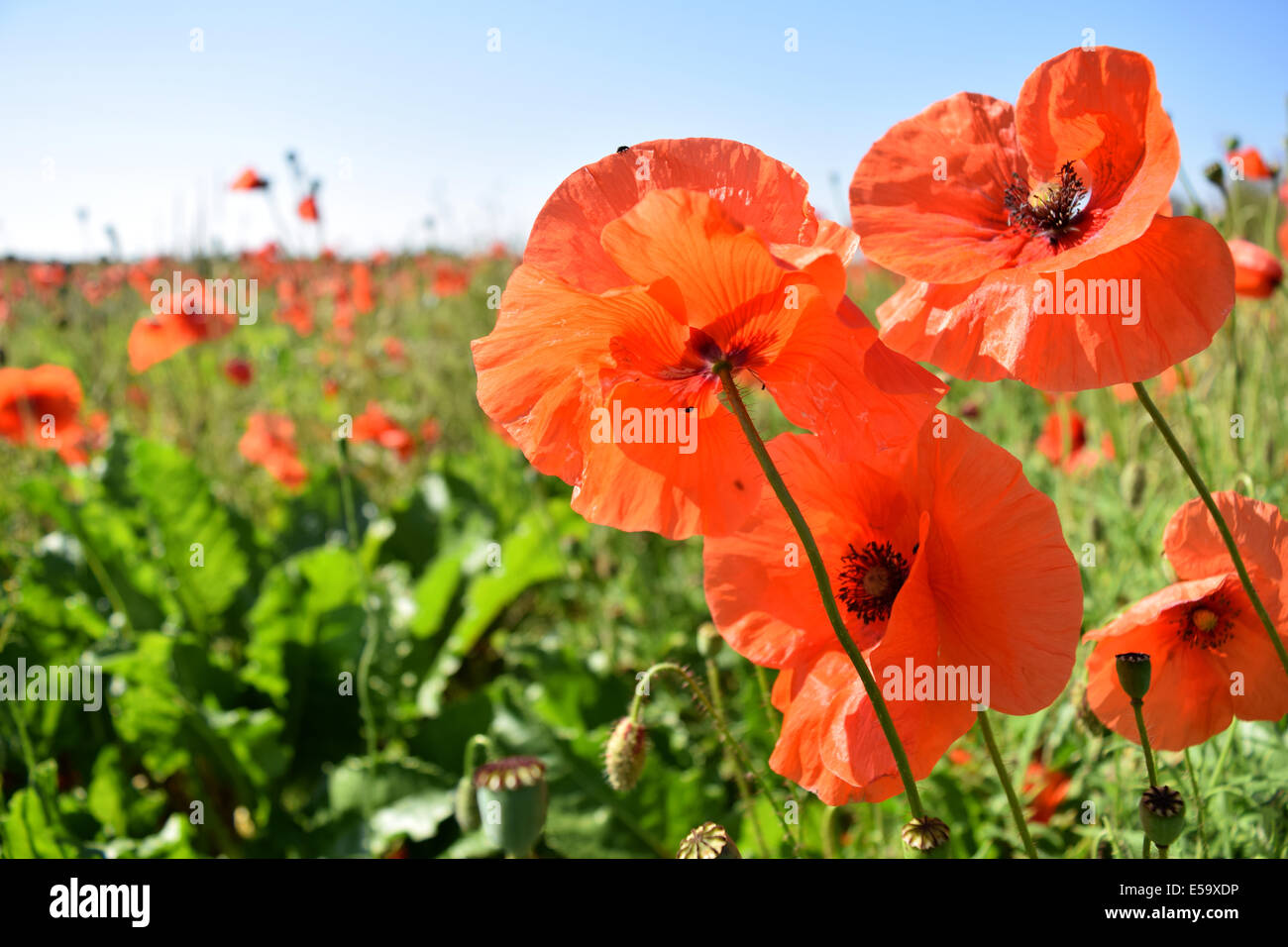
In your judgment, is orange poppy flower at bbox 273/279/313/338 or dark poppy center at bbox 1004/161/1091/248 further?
orange poppy flower at bbox 273/279/313/338

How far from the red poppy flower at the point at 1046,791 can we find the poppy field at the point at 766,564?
0.01 meters

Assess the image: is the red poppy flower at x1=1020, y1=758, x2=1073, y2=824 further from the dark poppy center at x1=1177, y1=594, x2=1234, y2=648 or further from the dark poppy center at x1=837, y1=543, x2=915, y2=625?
the dark poppy center at x1=837, y1=543, x2=915, y2=625

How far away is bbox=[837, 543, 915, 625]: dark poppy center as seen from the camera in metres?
0.79

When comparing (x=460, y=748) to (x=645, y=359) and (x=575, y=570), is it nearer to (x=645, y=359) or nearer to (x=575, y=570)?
(x=575, y=570)

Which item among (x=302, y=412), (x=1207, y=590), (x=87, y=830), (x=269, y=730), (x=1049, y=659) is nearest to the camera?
(x=1049, y=659)

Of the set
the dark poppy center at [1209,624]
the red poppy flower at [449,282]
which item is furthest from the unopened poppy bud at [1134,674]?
the red poppy flower at [449,282]

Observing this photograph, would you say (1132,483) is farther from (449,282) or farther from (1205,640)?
(449,282)

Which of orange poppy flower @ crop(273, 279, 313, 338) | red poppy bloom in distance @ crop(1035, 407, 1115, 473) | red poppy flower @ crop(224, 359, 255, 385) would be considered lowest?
red poppy bloom in distance @ crop(1035, 407, 1115, 473)

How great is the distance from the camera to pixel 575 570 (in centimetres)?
241

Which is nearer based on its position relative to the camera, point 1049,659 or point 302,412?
point 1049,659

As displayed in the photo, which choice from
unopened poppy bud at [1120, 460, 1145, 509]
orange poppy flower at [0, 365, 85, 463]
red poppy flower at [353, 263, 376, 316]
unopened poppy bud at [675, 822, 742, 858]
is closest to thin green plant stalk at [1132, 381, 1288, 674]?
unopened poppy bud at [675, 822, 742, 858]

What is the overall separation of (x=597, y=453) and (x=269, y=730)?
4.86 feet

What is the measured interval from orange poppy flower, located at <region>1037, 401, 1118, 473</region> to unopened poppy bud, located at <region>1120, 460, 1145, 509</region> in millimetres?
363
